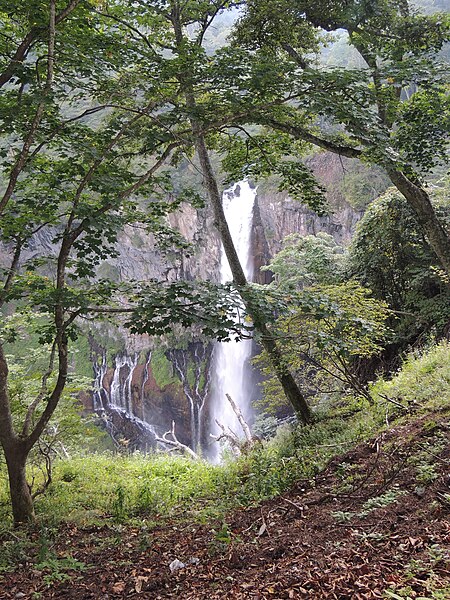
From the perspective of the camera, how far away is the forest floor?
7.97ft

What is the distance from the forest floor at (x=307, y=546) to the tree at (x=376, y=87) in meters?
3.43

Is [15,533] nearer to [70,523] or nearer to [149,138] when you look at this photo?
[70,523]

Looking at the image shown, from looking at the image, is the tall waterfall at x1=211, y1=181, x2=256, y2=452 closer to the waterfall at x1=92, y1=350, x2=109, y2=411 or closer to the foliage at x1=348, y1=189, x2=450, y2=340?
the waterfall at x1=92, y1=350, x2=109, y2=411

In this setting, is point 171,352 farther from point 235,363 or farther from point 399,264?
point 399,264

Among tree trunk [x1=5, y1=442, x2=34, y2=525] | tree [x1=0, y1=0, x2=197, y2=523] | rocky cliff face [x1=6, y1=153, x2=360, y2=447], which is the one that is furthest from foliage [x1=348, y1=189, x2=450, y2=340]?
rocky cliff face [x1=6, y1=153, x2=360, y2=447]

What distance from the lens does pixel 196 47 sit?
5.12 metres

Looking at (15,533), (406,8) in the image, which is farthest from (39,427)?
(406,8)

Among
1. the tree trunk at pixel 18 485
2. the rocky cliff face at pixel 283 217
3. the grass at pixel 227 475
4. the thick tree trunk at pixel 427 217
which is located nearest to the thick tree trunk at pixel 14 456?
Answer: the tree trunk at pixel 18 485

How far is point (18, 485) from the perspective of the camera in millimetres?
5121

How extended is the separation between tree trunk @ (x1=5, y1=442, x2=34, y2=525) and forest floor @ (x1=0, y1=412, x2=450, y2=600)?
0.56 m

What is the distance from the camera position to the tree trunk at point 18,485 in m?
5.01

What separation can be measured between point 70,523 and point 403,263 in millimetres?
9348

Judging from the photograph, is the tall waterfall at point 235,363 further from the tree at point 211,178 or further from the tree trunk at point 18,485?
the tree trunk at point 18,485

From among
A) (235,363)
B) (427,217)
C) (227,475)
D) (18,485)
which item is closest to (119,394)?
(235,363)
